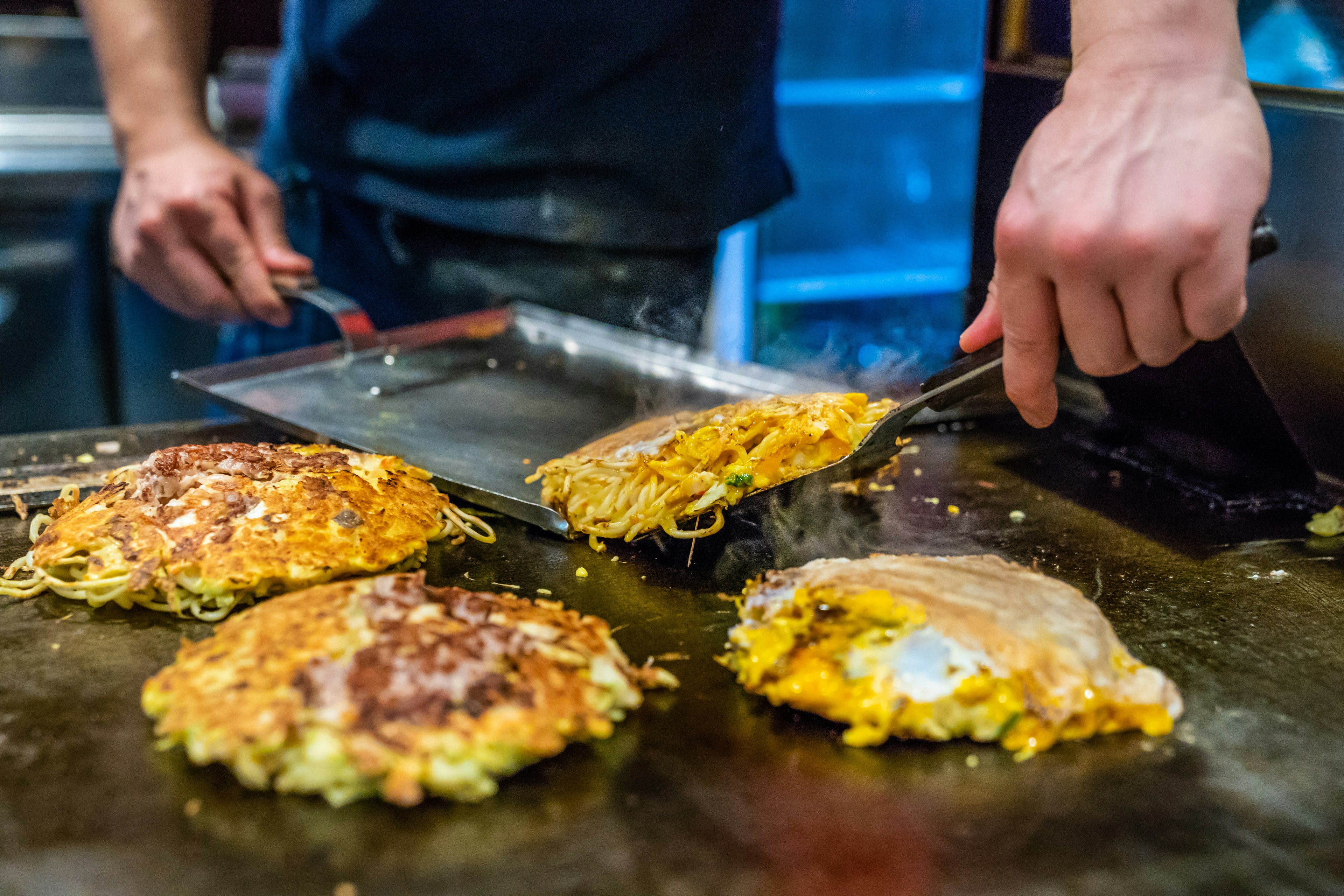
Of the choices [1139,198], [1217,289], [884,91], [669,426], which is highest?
[884,91]

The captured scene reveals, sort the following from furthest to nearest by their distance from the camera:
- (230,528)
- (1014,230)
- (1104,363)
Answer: (230,528)
(1104,363)
(1014,230)

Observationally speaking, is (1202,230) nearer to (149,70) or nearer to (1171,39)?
(1171,39)

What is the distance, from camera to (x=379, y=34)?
328cm

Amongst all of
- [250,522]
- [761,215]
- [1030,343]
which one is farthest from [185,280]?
[1030,343]

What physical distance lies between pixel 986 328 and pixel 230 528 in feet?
4.47

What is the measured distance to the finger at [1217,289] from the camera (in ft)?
4.96

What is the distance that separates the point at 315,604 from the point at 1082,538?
4.79ft

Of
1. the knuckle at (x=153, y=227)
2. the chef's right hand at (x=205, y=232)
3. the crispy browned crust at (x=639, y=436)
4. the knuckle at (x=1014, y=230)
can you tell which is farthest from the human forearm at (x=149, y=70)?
the knuckle at (x=1014, y=230)

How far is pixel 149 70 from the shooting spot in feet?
10.9

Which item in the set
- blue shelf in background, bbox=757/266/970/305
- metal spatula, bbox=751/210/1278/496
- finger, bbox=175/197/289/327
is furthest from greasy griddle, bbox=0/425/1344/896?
blue shelf in background, bbox=757/266/970/305

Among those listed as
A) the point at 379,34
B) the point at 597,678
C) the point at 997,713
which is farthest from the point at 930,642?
the point at 379,34

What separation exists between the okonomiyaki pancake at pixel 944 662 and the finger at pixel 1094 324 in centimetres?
37

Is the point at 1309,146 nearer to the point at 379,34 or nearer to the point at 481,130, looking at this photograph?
the point at 481,130

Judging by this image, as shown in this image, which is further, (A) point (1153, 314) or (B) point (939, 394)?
(B) point (939, 394)
